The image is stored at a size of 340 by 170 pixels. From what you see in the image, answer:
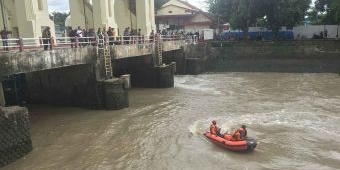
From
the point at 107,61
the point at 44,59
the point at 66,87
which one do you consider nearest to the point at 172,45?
the point at 107,61

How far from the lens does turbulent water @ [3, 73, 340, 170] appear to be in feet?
45.6

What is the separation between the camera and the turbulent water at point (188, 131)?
13891 millimetres

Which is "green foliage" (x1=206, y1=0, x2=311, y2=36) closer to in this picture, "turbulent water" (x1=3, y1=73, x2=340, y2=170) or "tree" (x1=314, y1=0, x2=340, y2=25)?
"tree" (x1=314, y1=0, x2=340, y2=25)

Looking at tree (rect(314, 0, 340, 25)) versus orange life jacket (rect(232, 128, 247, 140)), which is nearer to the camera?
orange life jacket (rect(232, 128, 247, 140))

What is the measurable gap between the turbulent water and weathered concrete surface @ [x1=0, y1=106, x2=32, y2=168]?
0.40 meters

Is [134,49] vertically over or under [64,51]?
under

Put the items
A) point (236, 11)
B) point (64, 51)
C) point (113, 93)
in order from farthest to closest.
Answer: point (236, 11)
point (113, 93)
point (64, 51)

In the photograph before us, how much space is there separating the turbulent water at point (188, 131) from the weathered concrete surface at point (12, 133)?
1.30 feet

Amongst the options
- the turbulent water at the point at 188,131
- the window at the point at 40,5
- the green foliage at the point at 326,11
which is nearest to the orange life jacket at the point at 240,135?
the turbulent water at the point at 188,131

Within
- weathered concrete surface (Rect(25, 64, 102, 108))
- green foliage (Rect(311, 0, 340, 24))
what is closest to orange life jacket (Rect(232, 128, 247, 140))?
weathered concrete surface (Rect(25, 64, 102, 108))

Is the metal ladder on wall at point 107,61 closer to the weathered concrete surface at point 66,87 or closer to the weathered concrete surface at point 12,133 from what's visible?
the weathered concrete surface at point 66,87

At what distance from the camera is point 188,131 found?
17703mm

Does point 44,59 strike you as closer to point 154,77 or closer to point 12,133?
point 12,133

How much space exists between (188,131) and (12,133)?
7.71 metres
